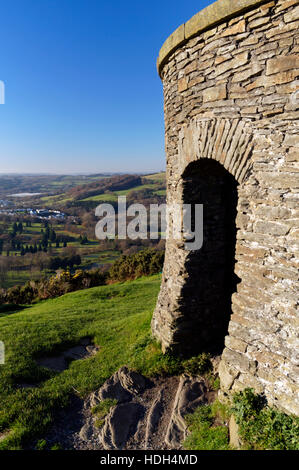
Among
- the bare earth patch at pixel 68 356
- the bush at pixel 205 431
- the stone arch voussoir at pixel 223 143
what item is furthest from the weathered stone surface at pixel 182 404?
the stone arch voussoir at pixel 223 143

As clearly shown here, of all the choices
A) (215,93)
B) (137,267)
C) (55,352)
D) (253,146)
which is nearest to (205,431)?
(253,146)

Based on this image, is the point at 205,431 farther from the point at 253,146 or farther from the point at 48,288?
the point at 48,288

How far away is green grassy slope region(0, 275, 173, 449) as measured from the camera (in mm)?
4492

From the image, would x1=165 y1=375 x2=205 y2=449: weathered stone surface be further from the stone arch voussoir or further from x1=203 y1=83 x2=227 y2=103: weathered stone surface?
x1=203 y1=83 x2=227 y2=103: weathered stone surface

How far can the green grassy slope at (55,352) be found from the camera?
14.7 feet

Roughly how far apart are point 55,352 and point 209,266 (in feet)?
14.8

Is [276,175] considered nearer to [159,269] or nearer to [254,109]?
[254,109]

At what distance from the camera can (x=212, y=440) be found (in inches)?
146

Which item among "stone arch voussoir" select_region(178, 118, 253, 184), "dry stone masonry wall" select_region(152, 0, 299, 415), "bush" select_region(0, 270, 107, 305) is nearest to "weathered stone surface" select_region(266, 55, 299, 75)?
"dry stone masonry wall" select_region(152, 0, 299, 415)

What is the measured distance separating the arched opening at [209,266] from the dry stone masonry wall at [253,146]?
0.94 ft

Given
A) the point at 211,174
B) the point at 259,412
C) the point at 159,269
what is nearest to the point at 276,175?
the point at 211,174

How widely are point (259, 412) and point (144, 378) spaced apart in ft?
7.75

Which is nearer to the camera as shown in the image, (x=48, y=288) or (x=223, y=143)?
(x=223, y=143)

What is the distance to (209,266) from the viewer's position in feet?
18.1
